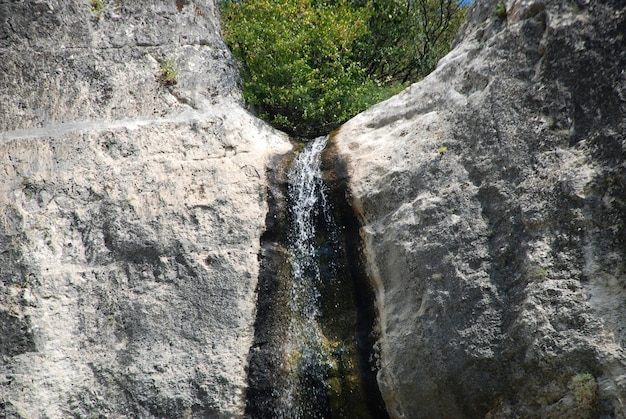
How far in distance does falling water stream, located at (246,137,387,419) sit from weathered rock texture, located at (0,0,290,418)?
232 millimetres

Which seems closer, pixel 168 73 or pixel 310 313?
pixel 310 313

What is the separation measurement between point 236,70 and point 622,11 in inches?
234

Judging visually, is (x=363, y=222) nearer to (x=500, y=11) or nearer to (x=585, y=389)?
(x=500, y=11)

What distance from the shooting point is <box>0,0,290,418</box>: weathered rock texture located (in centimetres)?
679

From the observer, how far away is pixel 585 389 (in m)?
5.36

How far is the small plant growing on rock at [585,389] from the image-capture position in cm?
534

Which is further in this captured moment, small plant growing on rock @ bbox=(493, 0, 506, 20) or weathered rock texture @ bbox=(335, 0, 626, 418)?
small plant growing on rock @ bbox=(493, 0, 506, 20)

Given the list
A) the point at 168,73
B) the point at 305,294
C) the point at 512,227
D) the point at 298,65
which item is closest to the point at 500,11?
the point at 512,227

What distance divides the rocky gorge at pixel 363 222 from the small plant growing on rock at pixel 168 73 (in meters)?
0.03

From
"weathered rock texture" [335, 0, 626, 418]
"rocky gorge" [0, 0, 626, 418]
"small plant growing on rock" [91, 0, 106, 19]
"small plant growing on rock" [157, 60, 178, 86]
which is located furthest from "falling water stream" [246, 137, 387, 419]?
"small plant growing on rock" [91, 0, 106, 19]

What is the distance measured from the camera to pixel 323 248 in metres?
7.87

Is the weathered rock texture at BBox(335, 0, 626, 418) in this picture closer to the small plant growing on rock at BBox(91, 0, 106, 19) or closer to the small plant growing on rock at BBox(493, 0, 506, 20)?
the small plant growing on rock at BBox(493, 0, 506, 20)

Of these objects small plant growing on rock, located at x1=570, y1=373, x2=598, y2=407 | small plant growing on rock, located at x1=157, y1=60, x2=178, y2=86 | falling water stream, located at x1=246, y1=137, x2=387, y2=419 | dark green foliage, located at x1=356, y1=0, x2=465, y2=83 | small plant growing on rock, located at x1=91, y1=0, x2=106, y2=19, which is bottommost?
small plant growing on rock, located at x1=570, y1=373, x2=598, y2=407

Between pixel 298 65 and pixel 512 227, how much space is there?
5353 mm
